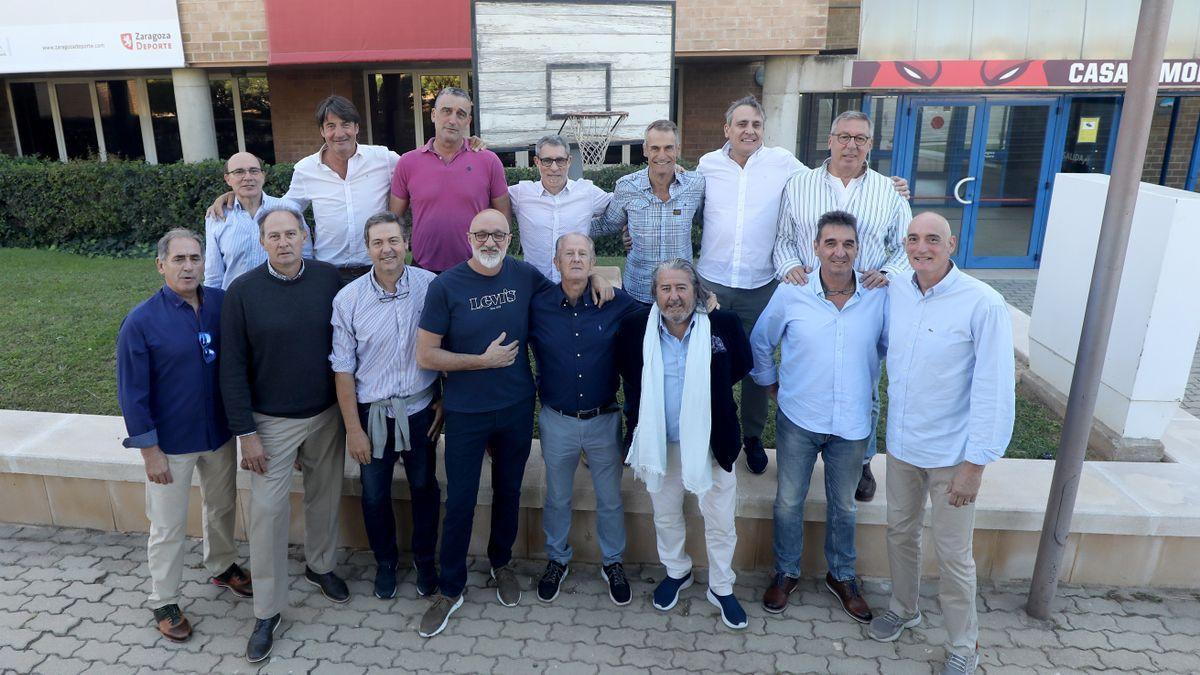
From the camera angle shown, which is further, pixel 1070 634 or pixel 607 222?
pixel 607 222

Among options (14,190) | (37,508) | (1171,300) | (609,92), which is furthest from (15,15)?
(1171,300)

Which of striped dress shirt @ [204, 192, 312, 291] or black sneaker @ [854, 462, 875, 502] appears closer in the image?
black sneaker @ [854, 462, 875, 502]

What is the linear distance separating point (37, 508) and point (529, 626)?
3.16 m

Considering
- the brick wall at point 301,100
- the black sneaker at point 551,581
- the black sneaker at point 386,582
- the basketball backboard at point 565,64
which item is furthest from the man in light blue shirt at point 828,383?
the brick wall at point 301,100

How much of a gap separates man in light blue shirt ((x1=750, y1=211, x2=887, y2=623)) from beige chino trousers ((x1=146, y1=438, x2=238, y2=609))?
2.68m

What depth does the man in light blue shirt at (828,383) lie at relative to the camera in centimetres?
365

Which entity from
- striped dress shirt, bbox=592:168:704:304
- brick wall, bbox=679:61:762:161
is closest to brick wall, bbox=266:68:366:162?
brick wall, bbox=679:61:762:161

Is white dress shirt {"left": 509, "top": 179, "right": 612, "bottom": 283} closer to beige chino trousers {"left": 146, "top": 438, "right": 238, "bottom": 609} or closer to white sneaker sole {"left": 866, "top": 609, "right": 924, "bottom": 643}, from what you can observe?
beige chino trousers {"left": 146, "top": 438, "right": 238, "bottom": 609}

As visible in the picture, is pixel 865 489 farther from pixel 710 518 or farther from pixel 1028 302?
pixel 1028 302

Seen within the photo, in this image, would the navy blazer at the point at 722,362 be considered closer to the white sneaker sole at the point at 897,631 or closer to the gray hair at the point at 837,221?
the gray hair at the point at 837,221

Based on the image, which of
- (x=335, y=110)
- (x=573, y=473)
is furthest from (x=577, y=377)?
(x=335, y=110)

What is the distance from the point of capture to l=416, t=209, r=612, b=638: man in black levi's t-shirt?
12.2 ft

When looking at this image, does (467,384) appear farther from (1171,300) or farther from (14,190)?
(14,190)

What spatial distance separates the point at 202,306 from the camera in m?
3.73
